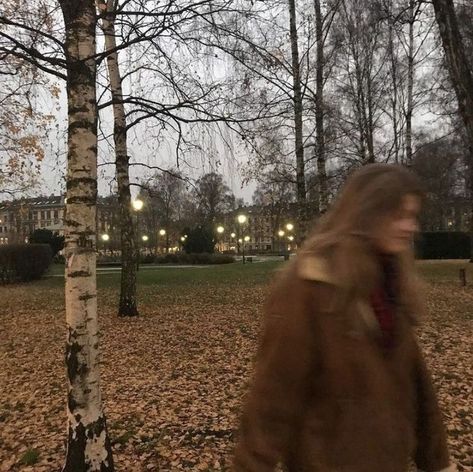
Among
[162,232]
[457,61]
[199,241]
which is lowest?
[199,241]

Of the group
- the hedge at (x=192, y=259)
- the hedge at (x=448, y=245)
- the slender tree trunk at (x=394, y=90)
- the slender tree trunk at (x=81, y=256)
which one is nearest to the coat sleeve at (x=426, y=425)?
the slender tree trunk at (x=81, y=256)

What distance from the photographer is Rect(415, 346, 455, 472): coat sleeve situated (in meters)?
1.79

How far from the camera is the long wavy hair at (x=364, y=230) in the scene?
148cm

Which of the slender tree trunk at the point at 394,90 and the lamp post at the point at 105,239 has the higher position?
the slender tree trunk at the point at 394,90

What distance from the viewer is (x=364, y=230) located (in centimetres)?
154

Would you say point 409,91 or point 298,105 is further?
point 409,91

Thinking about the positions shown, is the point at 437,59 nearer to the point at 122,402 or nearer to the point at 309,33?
the point at 309,33

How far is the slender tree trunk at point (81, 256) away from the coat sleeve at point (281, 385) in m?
2.41

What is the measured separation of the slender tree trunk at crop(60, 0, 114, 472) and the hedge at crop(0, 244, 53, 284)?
22.6 m

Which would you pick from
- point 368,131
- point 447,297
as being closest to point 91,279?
point 447,297

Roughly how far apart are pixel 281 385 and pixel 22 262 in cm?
2591

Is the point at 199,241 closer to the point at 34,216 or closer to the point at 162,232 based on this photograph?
the point at 162,232

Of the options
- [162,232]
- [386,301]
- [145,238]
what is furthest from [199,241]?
[386,301]

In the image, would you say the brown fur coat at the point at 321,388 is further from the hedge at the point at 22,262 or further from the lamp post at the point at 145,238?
the lamp post at the point at 145,238
